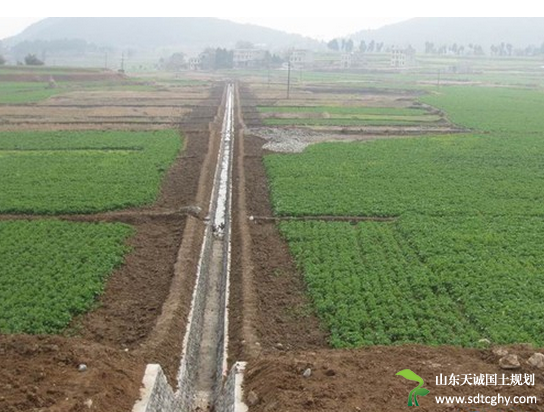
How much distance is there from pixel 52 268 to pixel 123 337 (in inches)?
213

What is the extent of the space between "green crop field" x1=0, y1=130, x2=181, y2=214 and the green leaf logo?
18.6 m

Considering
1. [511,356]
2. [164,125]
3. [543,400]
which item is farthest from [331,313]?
[164,125]

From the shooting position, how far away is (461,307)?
1836 centimetres

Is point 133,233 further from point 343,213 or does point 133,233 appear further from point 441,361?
point 441,361

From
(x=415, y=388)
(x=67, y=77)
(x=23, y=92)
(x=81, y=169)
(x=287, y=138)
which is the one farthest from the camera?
(x=67, y=77)

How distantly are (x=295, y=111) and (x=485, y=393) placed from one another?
192ft

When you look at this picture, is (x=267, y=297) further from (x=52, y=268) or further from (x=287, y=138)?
(x=287, y=138)

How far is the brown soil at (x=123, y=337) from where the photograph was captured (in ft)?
41.4

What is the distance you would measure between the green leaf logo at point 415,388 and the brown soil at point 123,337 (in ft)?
20.8

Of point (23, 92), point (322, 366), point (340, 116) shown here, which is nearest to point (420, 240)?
point (322, 366)

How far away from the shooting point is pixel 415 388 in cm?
1319

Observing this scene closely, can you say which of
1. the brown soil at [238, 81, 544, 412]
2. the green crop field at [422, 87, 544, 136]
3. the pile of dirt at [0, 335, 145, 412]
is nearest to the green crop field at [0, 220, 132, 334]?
the pile of dirt at [0, 335, 145, 412]

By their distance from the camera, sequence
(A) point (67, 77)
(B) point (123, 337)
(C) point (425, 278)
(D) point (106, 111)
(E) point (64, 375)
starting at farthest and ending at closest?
(A) point (67, 77) < (D) point (106, 111) < (C) point (425, 278) < (B) point (123, 337) < (E) point (64, 375)

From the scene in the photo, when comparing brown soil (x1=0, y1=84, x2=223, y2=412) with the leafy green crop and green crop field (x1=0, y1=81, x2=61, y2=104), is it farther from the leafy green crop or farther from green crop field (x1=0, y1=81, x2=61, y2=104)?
green crop field (x1=0, y1=81, x2=61, y2=104)
